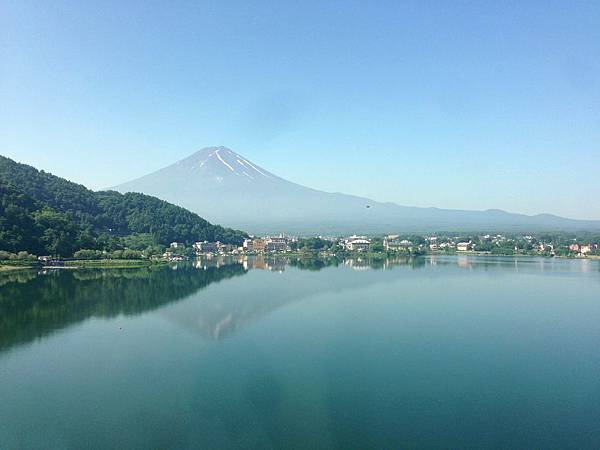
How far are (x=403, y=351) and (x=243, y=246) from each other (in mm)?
25402

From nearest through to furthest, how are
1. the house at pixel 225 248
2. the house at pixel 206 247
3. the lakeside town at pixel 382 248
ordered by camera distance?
1. the house at pixel 206 247
2. the lakeside town at pixel 382 248
3. the house at pixel 225 248

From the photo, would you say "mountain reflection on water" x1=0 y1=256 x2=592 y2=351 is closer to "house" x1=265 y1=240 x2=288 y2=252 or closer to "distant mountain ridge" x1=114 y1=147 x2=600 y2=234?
"house" x1=265 y1=240 x2=288 y2=252

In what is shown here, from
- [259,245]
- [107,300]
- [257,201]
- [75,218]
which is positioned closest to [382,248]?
[259,245]

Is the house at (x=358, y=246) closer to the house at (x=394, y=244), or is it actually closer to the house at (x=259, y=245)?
the house at (x=394, y=244)

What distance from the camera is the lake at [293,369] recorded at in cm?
421

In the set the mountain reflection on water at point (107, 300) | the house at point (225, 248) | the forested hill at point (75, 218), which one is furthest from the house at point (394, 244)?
the mountain reflection on water at point (107, 300)

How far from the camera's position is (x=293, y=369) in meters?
6.06

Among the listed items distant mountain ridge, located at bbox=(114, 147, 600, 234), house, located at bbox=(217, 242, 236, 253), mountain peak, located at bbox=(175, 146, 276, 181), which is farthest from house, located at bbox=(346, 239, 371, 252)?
mountain peak, located at bbox=(175, 146, 276, 181)

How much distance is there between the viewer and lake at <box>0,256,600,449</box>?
13.8ft

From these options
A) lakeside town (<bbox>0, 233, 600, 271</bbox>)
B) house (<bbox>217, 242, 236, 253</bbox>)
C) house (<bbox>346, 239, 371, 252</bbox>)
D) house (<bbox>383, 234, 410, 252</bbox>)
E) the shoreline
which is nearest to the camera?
the shoreline

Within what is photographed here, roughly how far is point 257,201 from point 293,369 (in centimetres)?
7570

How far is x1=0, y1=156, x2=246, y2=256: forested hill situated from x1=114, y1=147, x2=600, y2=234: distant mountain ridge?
102 ft

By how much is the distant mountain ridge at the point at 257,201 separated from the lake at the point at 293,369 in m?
50.4

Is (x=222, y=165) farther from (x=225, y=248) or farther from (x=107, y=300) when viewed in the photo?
(x=107, y=300)
